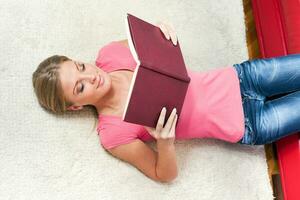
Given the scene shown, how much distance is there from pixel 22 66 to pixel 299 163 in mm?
910

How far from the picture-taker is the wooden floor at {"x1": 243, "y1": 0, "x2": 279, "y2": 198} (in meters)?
1.42

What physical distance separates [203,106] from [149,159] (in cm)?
23

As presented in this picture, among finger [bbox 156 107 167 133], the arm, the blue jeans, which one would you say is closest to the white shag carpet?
the arm

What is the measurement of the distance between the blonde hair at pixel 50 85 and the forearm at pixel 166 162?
300 mm

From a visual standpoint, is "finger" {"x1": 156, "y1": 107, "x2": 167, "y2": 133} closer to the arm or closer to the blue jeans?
the arm

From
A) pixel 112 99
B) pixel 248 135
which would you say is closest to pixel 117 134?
pixel 112 99

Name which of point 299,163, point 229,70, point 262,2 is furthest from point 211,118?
point 262,2

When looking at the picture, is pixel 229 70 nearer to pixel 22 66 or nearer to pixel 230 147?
pixel 230 147

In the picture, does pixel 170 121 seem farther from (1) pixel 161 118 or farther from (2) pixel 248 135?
(2) pixel 248 135

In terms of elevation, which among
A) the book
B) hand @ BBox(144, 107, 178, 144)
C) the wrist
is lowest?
the wrist

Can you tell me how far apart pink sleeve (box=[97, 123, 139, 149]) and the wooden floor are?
54 centimetres

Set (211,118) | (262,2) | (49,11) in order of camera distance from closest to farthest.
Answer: (211,118) < (49,11) < (262,2)

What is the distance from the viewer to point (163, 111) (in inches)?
40.6

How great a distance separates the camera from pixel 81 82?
44.5 inches
